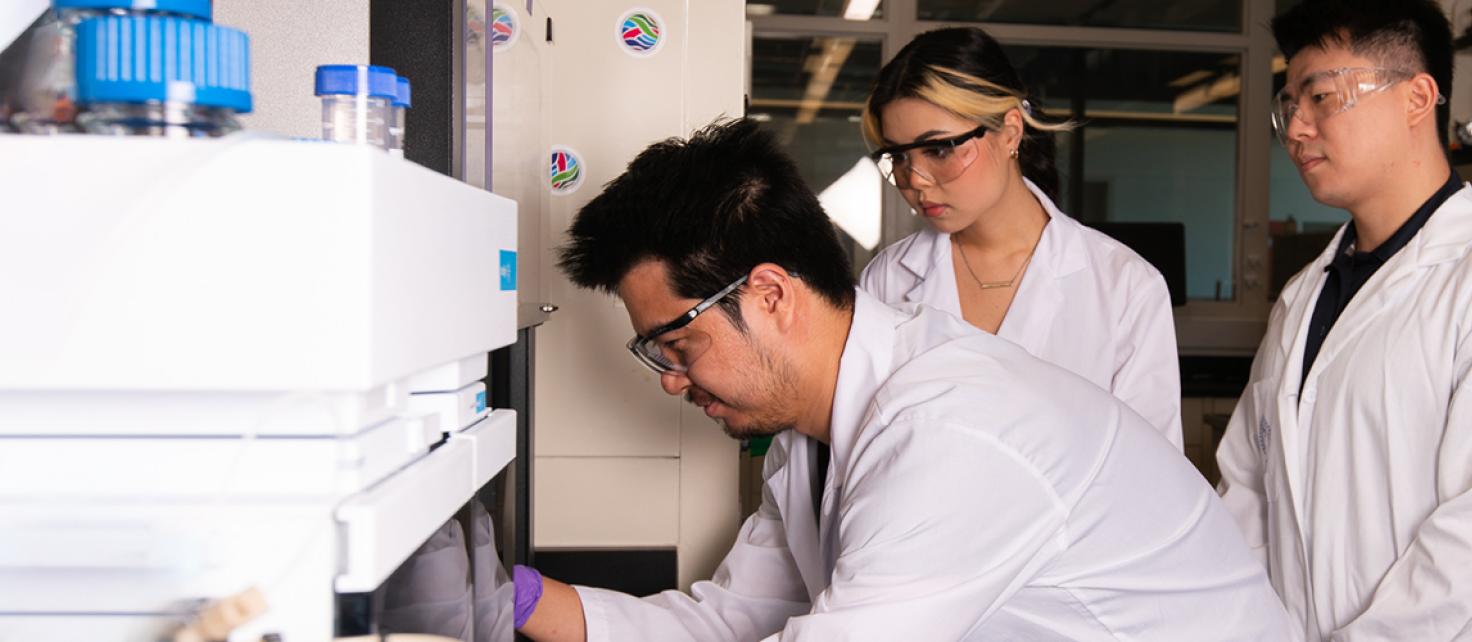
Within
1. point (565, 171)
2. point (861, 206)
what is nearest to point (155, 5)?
point (565, 171)

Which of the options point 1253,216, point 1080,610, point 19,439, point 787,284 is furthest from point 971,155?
point 1253,216

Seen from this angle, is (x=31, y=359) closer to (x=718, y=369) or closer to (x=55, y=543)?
(x=55, y=543)

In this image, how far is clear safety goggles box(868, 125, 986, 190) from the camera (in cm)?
175

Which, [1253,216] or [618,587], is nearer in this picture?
[618,587]

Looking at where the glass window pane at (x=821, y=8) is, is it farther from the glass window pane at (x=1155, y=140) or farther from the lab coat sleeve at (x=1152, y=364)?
the lab coat sleeve at (x=1152, y=364)

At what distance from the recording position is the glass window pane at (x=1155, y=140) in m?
5.03

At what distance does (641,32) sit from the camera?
5.85ft

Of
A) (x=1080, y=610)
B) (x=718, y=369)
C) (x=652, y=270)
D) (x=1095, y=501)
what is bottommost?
(x=1080, y=610)

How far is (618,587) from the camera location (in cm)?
183

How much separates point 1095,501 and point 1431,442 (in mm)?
621

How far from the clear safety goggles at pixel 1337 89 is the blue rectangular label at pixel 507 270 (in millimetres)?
1257

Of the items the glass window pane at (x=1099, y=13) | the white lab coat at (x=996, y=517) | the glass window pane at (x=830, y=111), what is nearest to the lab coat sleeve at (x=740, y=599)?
the white lab coat at (x=996, y=517)

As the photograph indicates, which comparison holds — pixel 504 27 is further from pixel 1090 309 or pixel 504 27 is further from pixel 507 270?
pixel 1090 309

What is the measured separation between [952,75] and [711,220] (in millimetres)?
780
